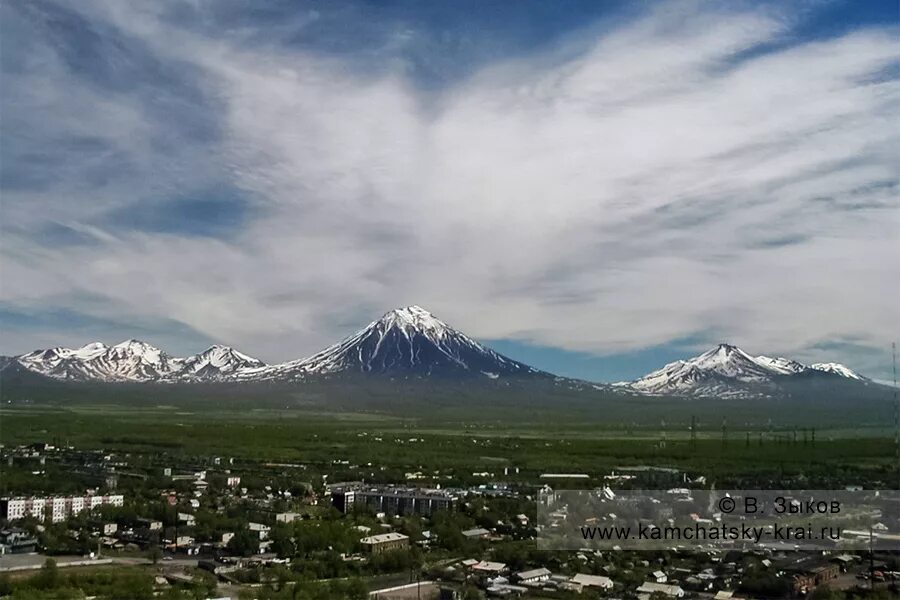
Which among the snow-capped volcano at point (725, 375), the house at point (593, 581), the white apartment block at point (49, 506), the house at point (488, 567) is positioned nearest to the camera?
the house at point (593, 581)

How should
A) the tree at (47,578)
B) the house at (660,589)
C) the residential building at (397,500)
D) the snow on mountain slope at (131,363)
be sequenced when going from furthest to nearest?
1. the snow on mountain slope at (131,363)
2. the residential building at (397,500)
3. the tree at (47,578)
4. the house at (660,589)

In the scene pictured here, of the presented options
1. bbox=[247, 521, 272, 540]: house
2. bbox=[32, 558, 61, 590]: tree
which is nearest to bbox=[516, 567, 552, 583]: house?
bbox=[247, 521, 272, 540]: house

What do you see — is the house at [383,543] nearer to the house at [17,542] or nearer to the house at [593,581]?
the house at [593,581]

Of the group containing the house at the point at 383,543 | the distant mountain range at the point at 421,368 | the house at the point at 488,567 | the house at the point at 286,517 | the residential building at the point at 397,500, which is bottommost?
the house at the point at 488,567

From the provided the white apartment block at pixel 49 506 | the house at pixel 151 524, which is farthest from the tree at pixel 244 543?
the white apartment block at pixel 49 506

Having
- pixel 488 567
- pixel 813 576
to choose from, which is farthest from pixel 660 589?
pixel 488 567

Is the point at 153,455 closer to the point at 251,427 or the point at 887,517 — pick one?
the point at 251,427

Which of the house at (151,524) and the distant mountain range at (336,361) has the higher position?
the distant mountain range at (336,361)

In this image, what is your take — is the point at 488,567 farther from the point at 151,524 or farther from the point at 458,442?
the point at 458,442

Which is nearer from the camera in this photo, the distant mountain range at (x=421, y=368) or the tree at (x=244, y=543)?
the tree at (x=244, y=543)

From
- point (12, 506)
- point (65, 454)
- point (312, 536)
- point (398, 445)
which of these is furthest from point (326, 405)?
point (312, 536)
